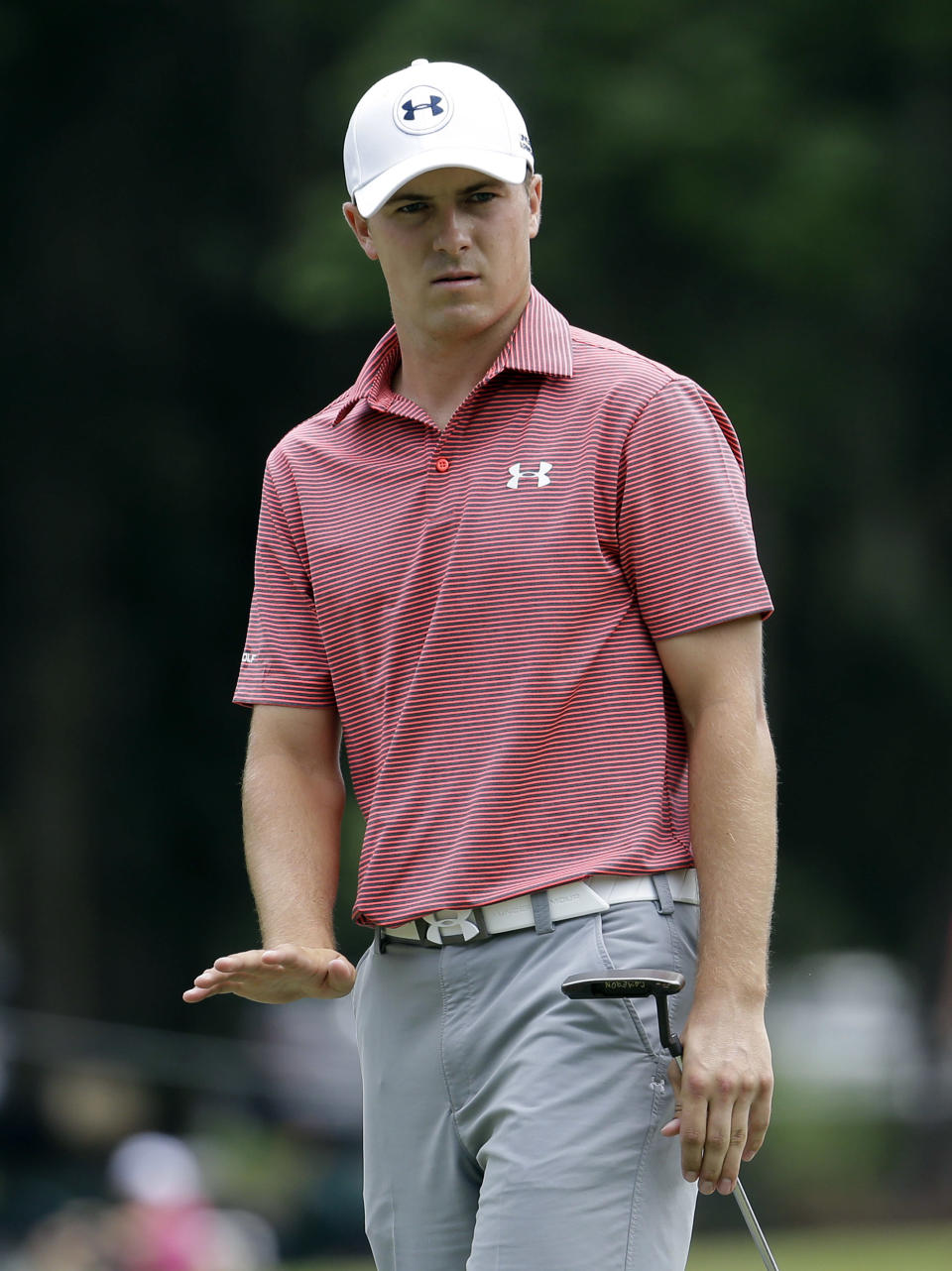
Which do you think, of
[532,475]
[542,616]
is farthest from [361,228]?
[542,616]

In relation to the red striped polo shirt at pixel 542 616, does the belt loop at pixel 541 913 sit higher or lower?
lower

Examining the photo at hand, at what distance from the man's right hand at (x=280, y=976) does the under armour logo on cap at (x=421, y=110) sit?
1118 millimetres

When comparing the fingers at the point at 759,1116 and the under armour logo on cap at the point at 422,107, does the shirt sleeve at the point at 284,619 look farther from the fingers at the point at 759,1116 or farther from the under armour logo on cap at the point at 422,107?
the fingers at the point at 759,1116

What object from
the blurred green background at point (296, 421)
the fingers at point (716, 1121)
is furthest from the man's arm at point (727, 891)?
the blurred green background at point (296, 421)

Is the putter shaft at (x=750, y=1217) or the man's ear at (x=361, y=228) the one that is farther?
the man's ear at (x=361, y=228)

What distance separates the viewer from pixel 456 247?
2.88m

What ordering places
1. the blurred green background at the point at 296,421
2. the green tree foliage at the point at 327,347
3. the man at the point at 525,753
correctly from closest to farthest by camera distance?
the man at the point at 525,753
the blurred green background at the point at 296,421
the green tree foliage at the point at 327,347

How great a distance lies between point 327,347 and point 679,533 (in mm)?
9994

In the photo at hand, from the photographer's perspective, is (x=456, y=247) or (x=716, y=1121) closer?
(x=716, y=1121)

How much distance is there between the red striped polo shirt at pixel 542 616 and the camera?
270cm

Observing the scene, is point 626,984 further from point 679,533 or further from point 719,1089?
point 679,533

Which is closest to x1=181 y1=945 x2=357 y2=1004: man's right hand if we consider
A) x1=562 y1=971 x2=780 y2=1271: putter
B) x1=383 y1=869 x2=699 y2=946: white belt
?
x1=383 y1=869 x2=699 y2=946: white belt

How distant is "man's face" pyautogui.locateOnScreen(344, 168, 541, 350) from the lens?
2.88 metres

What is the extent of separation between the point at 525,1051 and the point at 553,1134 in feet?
0.36
